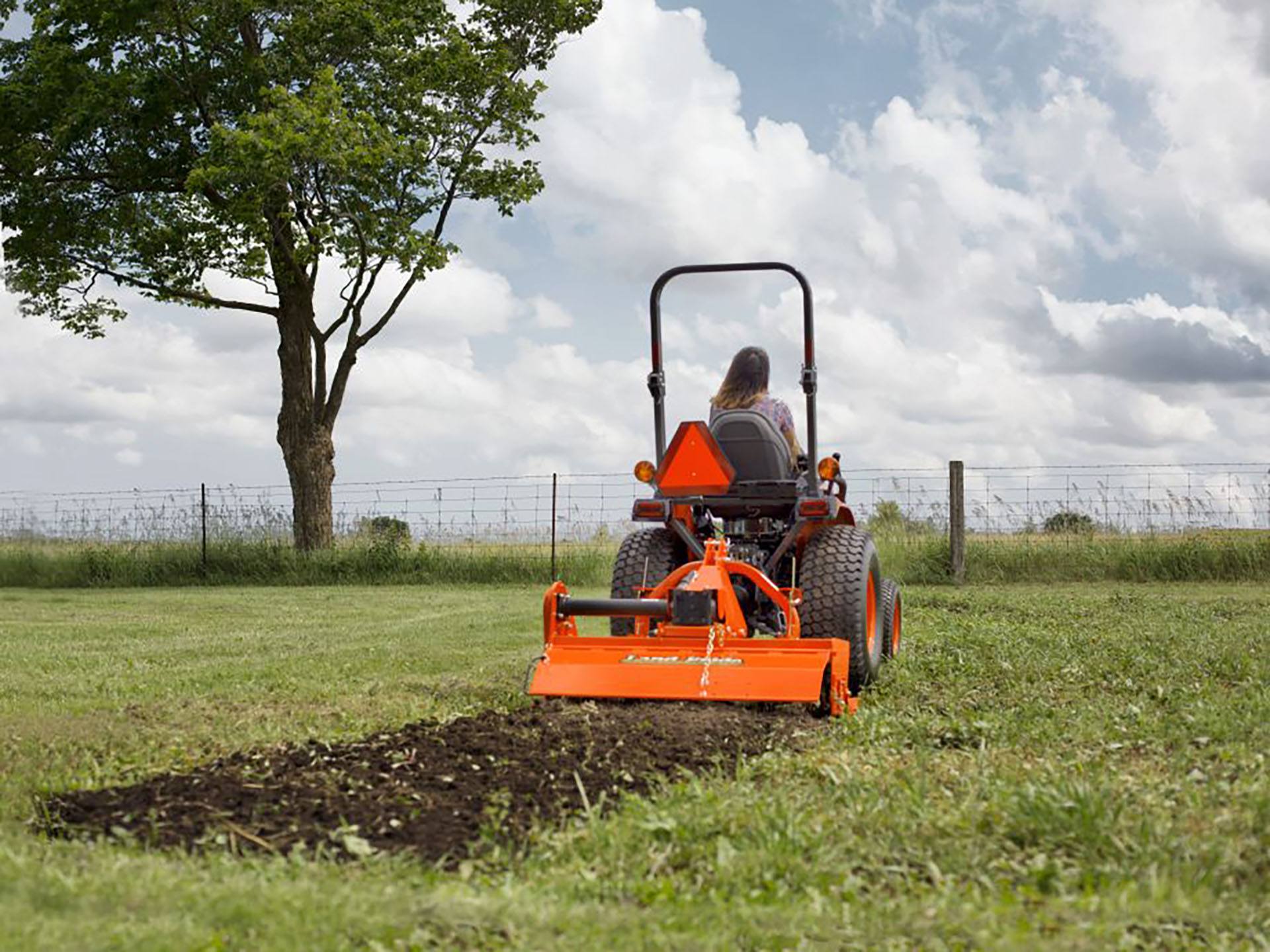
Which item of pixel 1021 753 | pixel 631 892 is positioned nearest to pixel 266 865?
pixel 631 892

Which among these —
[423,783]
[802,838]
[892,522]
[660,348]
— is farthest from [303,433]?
[802,838]

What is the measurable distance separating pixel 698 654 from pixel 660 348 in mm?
2148

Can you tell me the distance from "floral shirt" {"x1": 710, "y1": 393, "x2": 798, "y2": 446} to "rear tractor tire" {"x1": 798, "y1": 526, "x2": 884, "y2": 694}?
619 mm

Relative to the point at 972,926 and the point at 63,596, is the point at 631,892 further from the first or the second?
the point at 63,596

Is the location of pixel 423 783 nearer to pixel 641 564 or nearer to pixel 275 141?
pixel 641 564

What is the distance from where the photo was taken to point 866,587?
7309 millimetres

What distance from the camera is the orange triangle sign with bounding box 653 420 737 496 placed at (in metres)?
7.29

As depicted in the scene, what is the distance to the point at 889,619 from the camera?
8.35m

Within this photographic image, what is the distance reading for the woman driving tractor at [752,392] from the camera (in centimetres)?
769

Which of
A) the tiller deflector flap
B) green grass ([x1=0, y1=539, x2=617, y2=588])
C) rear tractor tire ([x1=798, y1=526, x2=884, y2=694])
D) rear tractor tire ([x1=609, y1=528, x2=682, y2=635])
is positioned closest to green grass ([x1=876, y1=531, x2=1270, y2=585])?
green grass ([x1=0, y1=539, x2=617, y2=588])

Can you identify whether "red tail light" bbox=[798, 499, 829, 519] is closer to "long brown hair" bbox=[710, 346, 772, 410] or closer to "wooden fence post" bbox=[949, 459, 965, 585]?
"long brown hair" bbox=[710, 346, 772, 410]

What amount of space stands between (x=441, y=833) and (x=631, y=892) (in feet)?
2.83

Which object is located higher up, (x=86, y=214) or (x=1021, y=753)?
(x=86, y=214)

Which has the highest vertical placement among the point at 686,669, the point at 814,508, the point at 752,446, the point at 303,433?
the point at 303,433
